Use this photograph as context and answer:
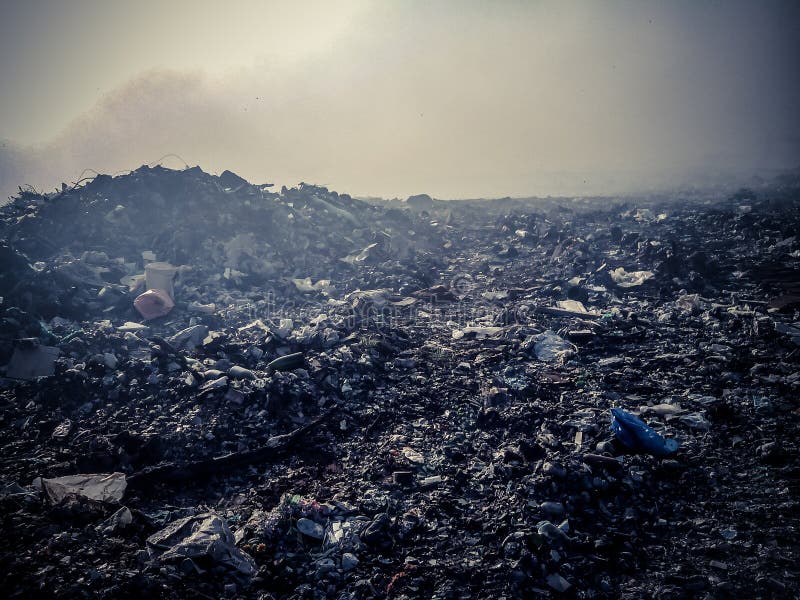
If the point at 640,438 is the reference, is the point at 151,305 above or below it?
above

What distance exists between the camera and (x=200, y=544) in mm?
2227

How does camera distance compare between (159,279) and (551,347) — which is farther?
(159,279)

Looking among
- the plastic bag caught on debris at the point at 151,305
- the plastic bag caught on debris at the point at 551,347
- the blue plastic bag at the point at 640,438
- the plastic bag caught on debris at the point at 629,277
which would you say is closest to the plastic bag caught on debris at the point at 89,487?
the blue plastic bag at the point at 640,438

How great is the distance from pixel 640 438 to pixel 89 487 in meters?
4.15

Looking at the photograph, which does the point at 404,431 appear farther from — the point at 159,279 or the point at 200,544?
the point at 159,279

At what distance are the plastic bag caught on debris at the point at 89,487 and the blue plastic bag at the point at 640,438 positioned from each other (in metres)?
3.82

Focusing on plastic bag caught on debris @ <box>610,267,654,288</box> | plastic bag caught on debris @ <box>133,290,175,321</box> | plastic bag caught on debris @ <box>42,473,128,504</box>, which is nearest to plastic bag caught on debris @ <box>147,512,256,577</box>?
plastic bag caught on debris @ <box>42,473,128,504</box>

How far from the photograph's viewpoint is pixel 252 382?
4121 millimetres

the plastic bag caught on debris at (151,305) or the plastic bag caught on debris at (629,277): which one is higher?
the plastic bag caught on debris at (151,305)

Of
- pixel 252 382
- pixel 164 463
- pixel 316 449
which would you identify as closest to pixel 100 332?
pixel 252 382

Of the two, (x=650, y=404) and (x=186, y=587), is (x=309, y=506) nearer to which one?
(x=186, y=587)

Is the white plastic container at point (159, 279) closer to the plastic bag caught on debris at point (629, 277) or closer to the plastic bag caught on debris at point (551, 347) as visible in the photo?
the plastic bag caught on debris at point (551, 347)

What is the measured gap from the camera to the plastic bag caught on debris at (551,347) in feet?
15.8

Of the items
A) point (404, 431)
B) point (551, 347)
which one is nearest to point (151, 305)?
point (404, 431)
